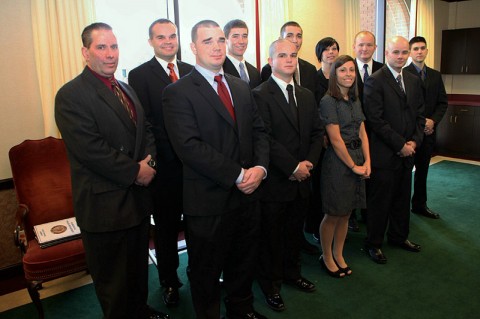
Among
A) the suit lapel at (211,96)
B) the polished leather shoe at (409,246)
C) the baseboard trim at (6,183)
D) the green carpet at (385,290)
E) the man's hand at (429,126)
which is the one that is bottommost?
the green carpet at (385,290)

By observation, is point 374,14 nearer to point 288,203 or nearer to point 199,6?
point 199,6

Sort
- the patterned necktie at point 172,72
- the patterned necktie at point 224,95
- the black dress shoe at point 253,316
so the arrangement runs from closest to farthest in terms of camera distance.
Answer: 1. the patterned necktie at point 224,95
2. the black dress shoe at point 253,316
3. the patterned necktie at point 172,72

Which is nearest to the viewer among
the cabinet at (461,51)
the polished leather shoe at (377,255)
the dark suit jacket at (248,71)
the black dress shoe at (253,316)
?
the black dress shoe at (253,316)

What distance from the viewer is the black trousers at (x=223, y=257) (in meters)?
2.16

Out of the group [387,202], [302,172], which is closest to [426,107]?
[387,202]

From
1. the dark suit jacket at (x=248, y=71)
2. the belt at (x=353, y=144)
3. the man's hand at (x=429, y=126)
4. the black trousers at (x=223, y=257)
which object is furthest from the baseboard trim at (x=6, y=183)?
A: the man's hand at (x=429, y=126)

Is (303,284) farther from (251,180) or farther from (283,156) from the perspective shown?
(251,180)

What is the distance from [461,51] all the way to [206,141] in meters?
6.68

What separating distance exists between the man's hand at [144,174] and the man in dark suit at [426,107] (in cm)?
318

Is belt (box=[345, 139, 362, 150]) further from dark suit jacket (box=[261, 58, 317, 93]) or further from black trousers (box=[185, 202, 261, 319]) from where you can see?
black trousers (box=[185, 202, 261, 319])

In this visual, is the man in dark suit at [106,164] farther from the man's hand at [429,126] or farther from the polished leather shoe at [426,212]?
the polished leather shoe at [426,212]

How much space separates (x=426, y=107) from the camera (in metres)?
4.29

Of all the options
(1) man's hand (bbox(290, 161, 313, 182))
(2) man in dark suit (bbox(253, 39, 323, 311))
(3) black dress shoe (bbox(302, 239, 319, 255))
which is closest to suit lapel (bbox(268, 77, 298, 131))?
(2) man in dark suit (bbox(253, 39, 323, 311))

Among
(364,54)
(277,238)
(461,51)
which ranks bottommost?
(277,238)
